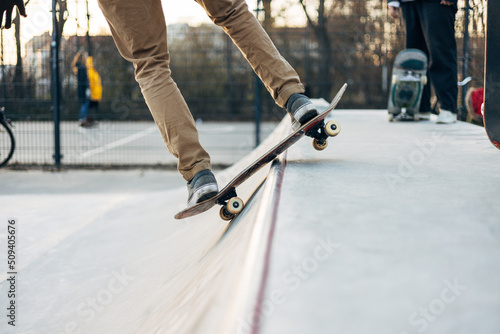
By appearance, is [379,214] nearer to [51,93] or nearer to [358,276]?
[358,276]

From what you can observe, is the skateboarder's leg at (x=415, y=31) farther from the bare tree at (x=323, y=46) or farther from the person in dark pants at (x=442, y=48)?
the bare tree at (x=323, y=46)

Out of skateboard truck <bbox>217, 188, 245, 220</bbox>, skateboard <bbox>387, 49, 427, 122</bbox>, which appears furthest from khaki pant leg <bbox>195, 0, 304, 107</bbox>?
skateboard <bbox>387, 49, 427, 122</bbox>

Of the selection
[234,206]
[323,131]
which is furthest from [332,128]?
[234,206]

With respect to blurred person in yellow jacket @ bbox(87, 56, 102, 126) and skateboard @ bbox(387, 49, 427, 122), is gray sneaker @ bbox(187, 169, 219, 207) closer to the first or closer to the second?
skateboard @ bbox(387, 49, 427, 122)

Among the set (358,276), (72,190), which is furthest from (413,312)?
(72,190)

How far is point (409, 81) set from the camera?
4203mm

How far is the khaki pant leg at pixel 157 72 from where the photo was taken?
2094mm

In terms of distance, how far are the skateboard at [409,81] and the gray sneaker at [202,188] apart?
2.61 m

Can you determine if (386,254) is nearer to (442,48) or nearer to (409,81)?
(442,48)

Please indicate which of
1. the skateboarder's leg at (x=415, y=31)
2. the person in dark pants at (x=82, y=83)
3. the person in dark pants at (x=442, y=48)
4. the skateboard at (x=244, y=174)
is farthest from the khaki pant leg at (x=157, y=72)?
the person in dark pants at (x=82, y=83)

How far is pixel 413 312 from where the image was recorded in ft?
2.96

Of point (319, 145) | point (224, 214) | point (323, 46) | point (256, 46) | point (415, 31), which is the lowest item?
point (224, 214)

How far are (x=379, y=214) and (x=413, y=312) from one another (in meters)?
0.42

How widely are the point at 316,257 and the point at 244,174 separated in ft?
3.20
